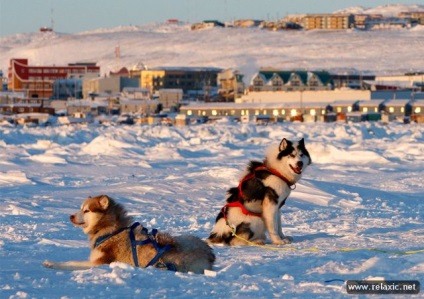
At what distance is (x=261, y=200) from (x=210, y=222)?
5.45 feet

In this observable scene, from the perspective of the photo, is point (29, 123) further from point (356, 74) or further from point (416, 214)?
point (356, 74)

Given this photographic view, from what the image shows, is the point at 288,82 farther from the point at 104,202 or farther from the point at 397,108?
the point at 104,202

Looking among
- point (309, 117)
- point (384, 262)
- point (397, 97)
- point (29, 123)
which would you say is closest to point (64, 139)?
point (29, 123)

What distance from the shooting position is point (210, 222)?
9.06m

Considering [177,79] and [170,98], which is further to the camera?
[177,79]

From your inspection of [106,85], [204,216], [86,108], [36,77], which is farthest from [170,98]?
[204,216]

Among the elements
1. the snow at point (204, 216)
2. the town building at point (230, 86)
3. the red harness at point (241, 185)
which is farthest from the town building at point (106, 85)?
the red harness at point (241, 185)

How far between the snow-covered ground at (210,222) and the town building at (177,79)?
307 feet

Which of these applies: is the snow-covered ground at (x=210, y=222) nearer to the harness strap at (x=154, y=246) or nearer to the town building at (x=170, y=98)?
the harness strap at (x=154, y=246)

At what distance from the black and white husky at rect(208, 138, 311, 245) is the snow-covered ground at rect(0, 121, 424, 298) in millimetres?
258

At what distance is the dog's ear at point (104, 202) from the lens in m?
5.89

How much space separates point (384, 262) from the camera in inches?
244

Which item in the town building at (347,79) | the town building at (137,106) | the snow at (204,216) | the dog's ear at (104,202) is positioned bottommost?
the town building at (137,106)

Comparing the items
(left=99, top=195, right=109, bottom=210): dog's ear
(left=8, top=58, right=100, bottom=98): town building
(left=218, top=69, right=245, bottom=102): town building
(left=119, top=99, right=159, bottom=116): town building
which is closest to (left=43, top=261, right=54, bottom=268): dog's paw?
(left=99, top=195, right=109, bottom=210): dog's ear
